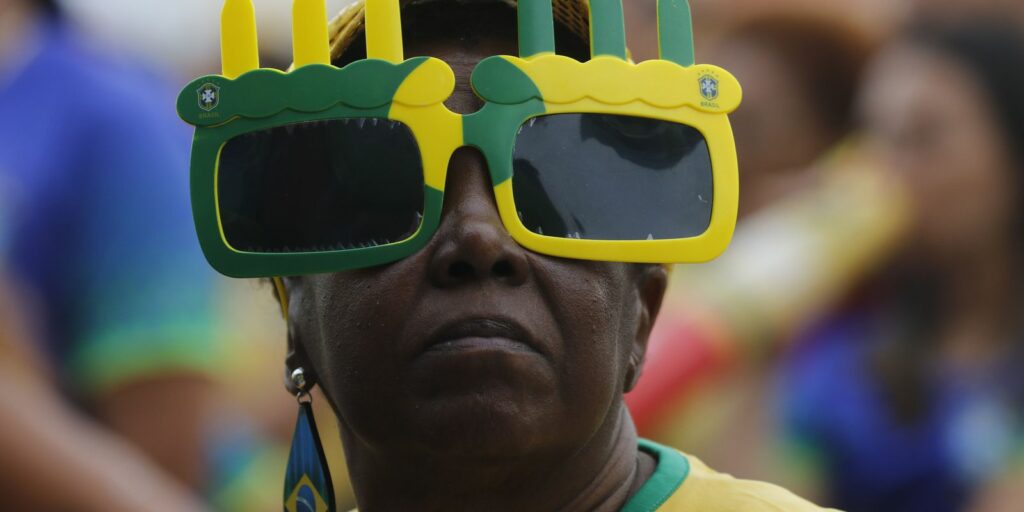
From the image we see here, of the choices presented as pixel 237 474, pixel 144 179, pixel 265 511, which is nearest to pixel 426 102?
pixel 144 179

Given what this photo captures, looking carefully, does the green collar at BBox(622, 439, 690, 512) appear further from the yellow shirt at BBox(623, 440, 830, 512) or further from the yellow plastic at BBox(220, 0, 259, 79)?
the yellow plastic at BBox(220, 0, 259, 79)

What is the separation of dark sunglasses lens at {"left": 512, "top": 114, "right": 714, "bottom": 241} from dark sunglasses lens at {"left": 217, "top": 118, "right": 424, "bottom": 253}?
0.60 feet

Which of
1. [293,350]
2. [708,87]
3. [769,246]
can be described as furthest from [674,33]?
[769,246]

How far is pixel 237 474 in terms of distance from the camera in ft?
14.9

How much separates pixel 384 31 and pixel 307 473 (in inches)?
30.6

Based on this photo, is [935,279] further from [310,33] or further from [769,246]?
[310,33]

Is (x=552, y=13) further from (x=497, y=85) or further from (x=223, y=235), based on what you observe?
(x=223, y=235)

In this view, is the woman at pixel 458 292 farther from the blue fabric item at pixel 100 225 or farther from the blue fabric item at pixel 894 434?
the blue fabric item at pixel 894 434

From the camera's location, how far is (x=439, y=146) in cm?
231

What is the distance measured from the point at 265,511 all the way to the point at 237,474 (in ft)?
1.14

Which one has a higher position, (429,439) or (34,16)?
(34,16)

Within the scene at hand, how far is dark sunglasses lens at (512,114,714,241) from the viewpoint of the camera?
91.7 inches

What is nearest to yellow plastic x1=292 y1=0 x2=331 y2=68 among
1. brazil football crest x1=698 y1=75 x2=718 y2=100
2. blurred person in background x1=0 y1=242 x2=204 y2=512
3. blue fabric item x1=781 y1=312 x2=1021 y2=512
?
brazil football crest x1=698 y1=75 x2=718 y2=100

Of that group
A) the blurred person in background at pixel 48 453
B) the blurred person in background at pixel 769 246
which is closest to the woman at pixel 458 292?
the blurred person in background at pixel 48 453
